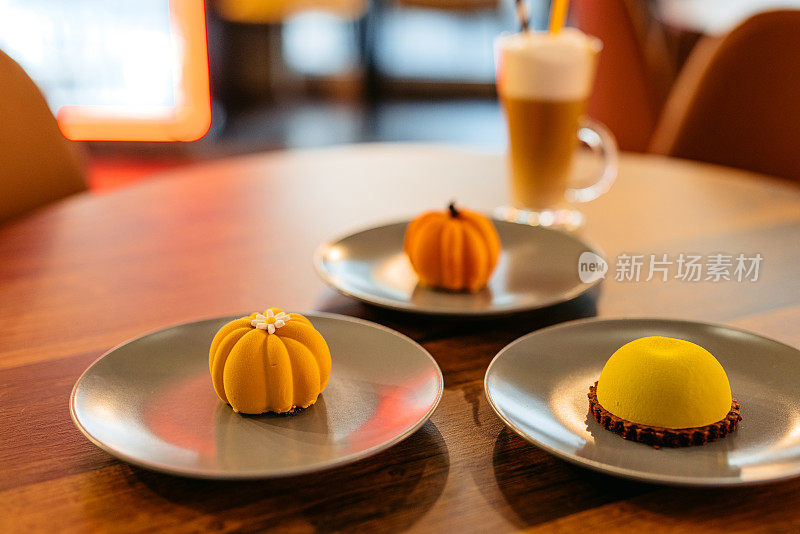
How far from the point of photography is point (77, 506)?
1.53 feet

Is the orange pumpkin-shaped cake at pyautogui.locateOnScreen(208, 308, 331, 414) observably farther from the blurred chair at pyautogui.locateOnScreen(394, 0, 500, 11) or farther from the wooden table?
the blurred chair at pyautogui.locateOnScreen(394, 0, 500, 11)

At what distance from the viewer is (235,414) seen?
533 millimetres

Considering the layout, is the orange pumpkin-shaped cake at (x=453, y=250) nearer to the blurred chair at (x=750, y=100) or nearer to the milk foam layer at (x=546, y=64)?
the milk foam layer at (x=546, y=64)

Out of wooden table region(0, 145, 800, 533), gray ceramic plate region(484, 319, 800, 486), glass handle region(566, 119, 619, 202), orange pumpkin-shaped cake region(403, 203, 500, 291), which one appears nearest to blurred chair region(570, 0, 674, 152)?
wooden table region(0, 145, 800, 533)

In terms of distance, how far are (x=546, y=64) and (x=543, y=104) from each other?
0.15 ft

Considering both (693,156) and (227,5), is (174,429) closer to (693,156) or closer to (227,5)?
(693,156)

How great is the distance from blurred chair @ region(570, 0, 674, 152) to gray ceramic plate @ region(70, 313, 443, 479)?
160cm

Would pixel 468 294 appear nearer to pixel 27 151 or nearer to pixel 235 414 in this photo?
pixel 235 414

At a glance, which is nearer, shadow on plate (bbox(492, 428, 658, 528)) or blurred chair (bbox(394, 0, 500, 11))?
shadow on plate (bbox(492, 428, 658, 528))

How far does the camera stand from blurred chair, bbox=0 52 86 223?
3.68ft

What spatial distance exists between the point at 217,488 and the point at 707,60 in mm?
1233

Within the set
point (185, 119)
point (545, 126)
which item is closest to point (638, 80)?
point (545, 126)

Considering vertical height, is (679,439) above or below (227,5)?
above

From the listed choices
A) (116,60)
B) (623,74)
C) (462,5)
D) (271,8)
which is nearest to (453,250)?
(623,74)
